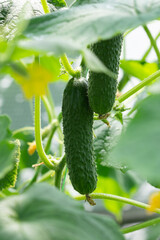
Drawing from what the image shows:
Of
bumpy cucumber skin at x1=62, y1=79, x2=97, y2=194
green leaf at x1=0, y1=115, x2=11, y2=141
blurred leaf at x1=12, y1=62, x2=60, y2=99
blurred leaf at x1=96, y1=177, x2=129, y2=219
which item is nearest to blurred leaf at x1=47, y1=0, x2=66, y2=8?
bumpy cucumber skin at x1=62, y1=79, x2=97, y2=194

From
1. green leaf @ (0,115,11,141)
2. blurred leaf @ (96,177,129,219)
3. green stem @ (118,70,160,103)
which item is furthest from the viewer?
blurred leaf @ (96,177,129,219)

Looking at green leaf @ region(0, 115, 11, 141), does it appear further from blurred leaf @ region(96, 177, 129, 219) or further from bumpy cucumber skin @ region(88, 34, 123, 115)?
blurred leaf @ region(96, 177, 129, 219)

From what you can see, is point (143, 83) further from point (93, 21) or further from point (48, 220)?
point (48, 220)

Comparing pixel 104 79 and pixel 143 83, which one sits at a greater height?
pixel 104 79

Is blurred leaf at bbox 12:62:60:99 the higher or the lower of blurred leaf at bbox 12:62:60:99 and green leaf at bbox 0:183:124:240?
the higher

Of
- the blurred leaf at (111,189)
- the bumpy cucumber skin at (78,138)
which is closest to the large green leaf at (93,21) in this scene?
the bumpy cucumber skin at (78,138)

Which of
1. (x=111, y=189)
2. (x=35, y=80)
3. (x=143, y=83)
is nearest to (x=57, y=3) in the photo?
(x=143, y=83)

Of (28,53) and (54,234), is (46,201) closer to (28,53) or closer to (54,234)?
(54,234)
